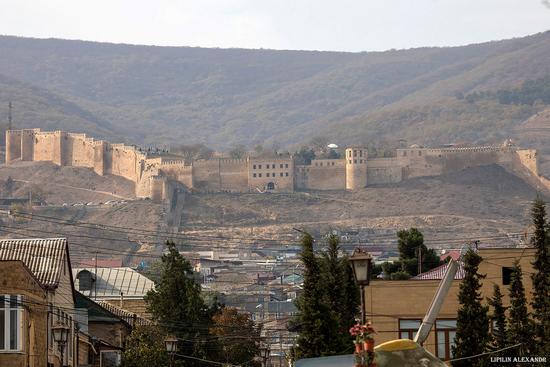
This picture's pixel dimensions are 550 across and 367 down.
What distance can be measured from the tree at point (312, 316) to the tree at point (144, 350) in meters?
5.08

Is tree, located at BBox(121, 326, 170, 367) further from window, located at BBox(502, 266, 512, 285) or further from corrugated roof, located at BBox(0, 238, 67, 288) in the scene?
window, located at BBox(502, 266, 512, 285)

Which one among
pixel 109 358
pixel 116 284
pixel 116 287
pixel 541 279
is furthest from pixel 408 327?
pixel 116 284

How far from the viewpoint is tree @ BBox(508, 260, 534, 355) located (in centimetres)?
3331

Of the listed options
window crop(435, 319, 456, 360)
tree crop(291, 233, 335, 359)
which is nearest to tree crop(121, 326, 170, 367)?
tree crop(291, 233, 335, 359)

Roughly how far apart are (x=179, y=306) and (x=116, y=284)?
16159mm

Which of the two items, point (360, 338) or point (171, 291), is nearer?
point (360, 338)

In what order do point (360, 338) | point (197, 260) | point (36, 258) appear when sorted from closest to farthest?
point (360, 338) < point (36, 258) < point (197, 260)

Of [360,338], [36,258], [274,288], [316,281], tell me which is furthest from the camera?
[274,288]

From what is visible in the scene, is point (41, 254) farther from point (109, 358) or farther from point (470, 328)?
point (470, 328)

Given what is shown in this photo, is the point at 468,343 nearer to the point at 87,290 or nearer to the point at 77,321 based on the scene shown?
the point at 77,321

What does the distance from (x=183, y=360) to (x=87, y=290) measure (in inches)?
584

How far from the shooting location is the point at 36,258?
33031 millimetres

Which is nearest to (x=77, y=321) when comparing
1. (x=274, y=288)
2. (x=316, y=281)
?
(x=316, y=281)

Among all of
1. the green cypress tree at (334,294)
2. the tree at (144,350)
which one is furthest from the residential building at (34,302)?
the green cypress tree at (334,294)
